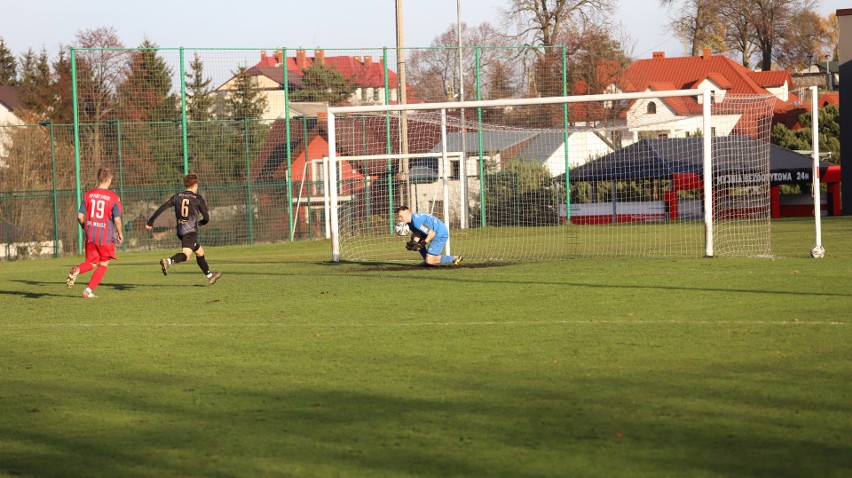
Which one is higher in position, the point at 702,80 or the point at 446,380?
the point at 702,80

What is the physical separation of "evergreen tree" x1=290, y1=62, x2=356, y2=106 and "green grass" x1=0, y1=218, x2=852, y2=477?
20.5 meters

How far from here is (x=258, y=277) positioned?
60.8ft

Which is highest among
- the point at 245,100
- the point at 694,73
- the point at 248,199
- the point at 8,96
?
the point at 694,73

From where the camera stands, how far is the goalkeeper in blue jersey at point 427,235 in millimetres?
18750

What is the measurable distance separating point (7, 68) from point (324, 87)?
66.4m

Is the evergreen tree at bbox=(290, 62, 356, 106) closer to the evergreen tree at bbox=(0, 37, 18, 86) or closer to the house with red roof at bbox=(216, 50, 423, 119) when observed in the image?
the house with red roof at bbox=(216, 50, 423, 119)

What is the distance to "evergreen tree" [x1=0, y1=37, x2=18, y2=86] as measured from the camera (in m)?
92.0

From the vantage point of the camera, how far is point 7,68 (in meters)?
93.2

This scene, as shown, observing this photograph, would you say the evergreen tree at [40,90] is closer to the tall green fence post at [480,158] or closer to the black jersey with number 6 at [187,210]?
the tall green fence post at [480,158]

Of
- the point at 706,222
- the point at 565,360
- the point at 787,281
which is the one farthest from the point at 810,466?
the point at 706,222

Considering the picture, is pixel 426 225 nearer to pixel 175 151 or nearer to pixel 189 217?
pixel 189 217

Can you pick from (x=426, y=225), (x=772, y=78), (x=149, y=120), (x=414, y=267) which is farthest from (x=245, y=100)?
(x=772, y=78)

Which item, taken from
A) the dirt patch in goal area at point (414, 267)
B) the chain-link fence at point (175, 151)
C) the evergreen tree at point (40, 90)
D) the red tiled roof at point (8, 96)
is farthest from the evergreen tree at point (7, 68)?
A: the dirt patch in goal area at point (414, 267)

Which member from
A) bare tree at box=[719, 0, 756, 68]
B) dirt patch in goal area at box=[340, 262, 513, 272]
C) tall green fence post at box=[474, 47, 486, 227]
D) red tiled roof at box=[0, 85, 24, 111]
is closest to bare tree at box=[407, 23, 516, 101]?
tall green fence post at box=[474, 47, 486, 227]
